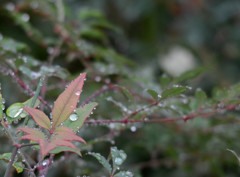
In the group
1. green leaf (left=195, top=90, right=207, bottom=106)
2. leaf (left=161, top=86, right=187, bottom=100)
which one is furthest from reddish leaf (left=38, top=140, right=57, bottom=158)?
green leaf (left=195, top=90, right=207, bottom=106)

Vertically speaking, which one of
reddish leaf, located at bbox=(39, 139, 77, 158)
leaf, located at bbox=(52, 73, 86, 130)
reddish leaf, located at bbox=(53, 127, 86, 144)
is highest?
leaf, located at bbox=(52, 73, 86, 130)

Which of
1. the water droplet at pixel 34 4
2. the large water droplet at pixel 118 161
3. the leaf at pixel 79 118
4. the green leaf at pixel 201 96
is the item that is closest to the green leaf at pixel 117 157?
the large water droplet at pixel 118 161

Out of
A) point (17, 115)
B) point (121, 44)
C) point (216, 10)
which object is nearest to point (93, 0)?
point (121, 44)

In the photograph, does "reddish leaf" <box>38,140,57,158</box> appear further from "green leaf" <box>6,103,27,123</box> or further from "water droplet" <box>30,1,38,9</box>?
"water droplet" <box>30,1,38,9</box>

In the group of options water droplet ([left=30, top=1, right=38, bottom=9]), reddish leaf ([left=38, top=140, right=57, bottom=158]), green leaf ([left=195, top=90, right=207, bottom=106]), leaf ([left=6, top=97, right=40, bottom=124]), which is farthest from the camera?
water droplet ([left=30, top=1, right=38, bottom=9])

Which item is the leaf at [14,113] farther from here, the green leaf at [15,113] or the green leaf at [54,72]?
the green leaf at [54,72]

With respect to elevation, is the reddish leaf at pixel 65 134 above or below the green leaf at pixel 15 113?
above

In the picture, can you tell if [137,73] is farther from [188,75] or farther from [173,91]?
[173,91]
